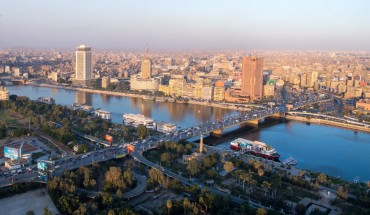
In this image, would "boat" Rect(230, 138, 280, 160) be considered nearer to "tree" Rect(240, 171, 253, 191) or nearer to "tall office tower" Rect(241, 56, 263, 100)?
"tree" Rect(240, 171, 253, 191)

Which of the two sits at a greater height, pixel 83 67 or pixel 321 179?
pixel 83 67

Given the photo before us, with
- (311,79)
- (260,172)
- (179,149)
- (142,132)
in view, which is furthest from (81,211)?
(311,79)

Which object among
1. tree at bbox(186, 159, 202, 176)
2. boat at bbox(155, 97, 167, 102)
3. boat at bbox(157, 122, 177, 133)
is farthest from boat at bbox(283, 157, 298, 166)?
boat at bbox(155, 97, 167, 102)

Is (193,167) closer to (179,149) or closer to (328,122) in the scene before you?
(179,149)

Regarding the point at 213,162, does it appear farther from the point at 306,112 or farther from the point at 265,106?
the point at 265,106

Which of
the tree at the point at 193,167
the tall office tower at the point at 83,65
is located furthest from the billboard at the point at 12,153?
the tall office tower at the point at 83,65

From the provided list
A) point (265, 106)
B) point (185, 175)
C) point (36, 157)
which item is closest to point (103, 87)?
point (265, 106)

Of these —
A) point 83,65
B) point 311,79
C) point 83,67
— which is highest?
point 83,65

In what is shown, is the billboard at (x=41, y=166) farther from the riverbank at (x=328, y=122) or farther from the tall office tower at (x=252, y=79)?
the tall office tower at (x=252, y=79)
